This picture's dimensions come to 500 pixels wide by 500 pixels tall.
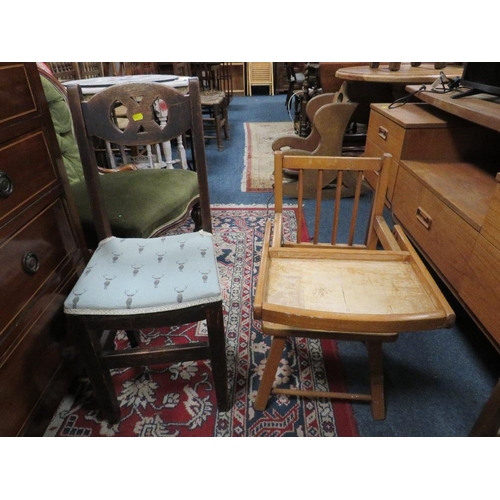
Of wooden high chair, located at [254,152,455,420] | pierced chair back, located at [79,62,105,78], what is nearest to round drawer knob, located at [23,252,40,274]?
wooden high chair, located at [254,152,455,420]

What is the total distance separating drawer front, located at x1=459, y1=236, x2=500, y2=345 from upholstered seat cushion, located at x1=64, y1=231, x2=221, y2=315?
0.73m

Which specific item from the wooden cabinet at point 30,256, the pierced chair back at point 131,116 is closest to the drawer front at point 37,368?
the wooden cabinet at point 30,256

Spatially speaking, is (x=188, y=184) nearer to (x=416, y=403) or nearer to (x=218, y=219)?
(x=218, y=219)

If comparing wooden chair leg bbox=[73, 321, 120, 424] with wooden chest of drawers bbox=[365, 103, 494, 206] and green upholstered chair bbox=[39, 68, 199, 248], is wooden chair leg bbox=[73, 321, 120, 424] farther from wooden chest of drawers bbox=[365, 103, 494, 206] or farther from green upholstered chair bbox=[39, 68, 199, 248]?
wooden chest of drawers bbox=[365, 103, 494, 206]

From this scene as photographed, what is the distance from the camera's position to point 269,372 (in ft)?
3.34

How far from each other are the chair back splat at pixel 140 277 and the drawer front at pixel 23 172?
0.11 meters

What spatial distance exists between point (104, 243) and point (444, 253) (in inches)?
Answer: 44.4

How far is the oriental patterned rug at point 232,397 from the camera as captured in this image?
40.9 inches

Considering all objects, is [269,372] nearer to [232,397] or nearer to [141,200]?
[232,397]

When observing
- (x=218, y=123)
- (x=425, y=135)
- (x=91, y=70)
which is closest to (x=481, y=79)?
(x=425, y=135)

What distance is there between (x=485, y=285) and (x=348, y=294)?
0.39 metres

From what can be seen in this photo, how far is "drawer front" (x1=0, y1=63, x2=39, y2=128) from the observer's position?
750 millimetres
